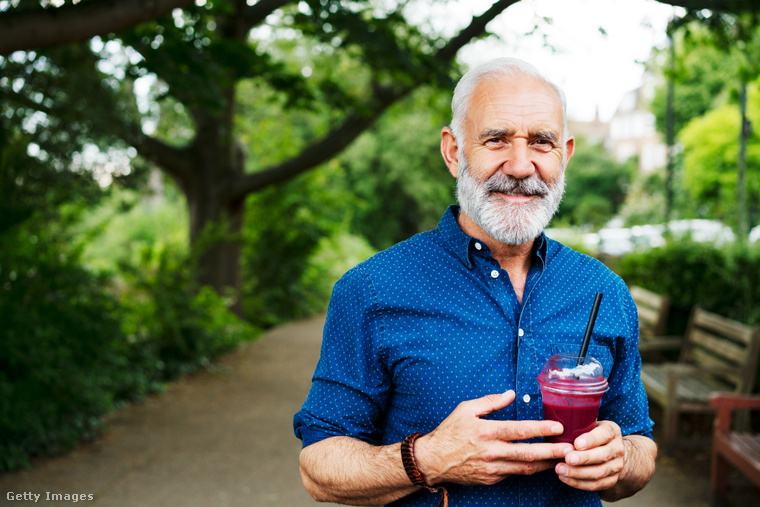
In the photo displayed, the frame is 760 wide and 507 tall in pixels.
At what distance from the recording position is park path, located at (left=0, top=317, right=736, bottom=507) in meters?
4.97

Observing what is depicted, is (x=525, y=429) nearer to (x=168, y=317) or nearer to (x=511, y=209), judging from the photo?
(x=511, y=209)

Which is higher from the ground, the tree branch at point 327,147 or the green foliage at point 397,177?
the green foliage at point 397,177

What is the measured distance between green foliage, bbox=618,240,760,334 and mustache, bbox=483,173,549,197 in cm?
567

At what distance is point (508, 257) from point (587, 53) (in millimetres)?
4867

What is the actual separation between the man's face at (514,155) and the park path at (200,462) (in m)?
3.81

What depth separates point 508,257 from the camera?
6.40ft

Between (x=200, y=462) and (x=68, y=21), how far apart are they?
355 centimetres

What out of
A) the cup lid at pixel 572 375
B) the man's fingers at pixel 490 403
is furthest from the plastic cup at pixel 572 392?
the man's fingers at pixel 490 403

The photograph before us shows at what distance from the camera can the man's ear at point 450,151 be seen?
6.60 ft

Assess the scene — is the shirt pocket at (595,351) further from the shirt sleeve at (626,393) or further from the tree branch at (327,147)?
the tree branch at (327,147)

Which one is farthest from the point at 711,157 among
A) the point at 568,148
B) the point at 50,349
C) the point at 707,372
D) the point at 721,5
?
the point at 568,148

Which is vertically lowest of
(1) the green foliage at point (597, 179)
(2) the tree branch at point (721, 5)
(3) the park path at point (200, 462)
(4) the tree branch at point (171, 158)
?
(3) the park path at point (200, 462)

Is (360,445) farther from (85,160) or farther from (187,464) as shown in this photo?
(85,160)

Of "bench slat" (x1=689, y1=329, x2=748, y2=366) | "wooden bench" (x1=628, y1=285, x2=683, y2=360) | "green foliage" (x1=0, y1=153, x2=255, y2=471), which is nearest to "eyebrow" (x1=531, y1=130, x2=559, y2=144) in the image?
"bench slat" (x1=689, y1=329, x2=748, y2=366)
